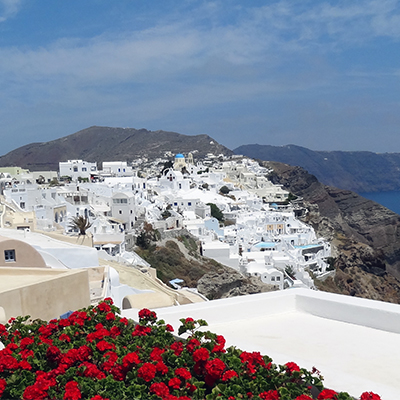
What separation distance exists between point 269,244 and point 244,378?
106 ft

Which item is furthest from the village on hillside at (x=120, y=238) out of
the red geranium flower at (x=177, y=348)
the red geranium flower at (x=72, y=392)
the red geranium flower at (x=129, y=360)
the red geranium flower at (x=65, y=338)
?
the red geranium flower at (x=72, y=392)

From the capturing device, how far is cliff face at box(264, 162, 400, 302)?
139 feet

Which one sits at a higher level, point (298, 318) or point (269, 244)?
point (298, 318)

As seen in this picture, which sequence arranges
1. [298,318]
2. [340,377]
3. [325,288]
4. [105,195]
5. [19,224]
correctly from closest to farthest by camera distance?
[340,377] → [298,318] → [19,224] → [325,288] → [105,195]

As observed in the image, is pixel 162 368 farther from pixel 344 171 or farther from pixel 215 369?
pixel 344 171

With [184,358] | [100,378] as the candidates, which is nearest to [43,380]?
[100,378]

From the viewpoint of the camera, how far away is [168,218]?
33094 millimetres

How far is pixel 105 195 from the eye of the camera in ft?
115

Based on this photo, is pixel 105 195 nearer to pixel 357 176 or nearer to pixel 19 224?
pixel 19 224

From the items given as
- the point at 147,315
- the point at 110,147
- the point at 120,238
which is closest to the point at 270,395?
the point at 147,315

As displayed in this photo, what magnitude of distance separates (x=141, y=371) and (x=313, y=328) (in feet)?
8.09

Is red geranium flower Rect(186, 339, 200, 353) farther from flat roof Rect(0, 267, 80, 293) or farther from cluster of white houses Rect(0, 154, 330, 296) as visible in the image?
cluster of white houses Rect(0, 154, 330, 296)

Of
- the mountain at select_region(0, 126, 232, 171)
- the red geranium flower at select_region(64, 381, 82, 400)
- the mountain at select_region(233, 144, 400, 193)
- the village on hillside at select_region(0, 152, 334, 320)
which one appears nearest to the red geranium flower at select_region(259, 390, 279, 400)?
the red geranium flower at select_region(64, 381, 82, 400)

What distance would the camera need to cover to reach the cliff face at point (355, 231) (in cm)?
4247
